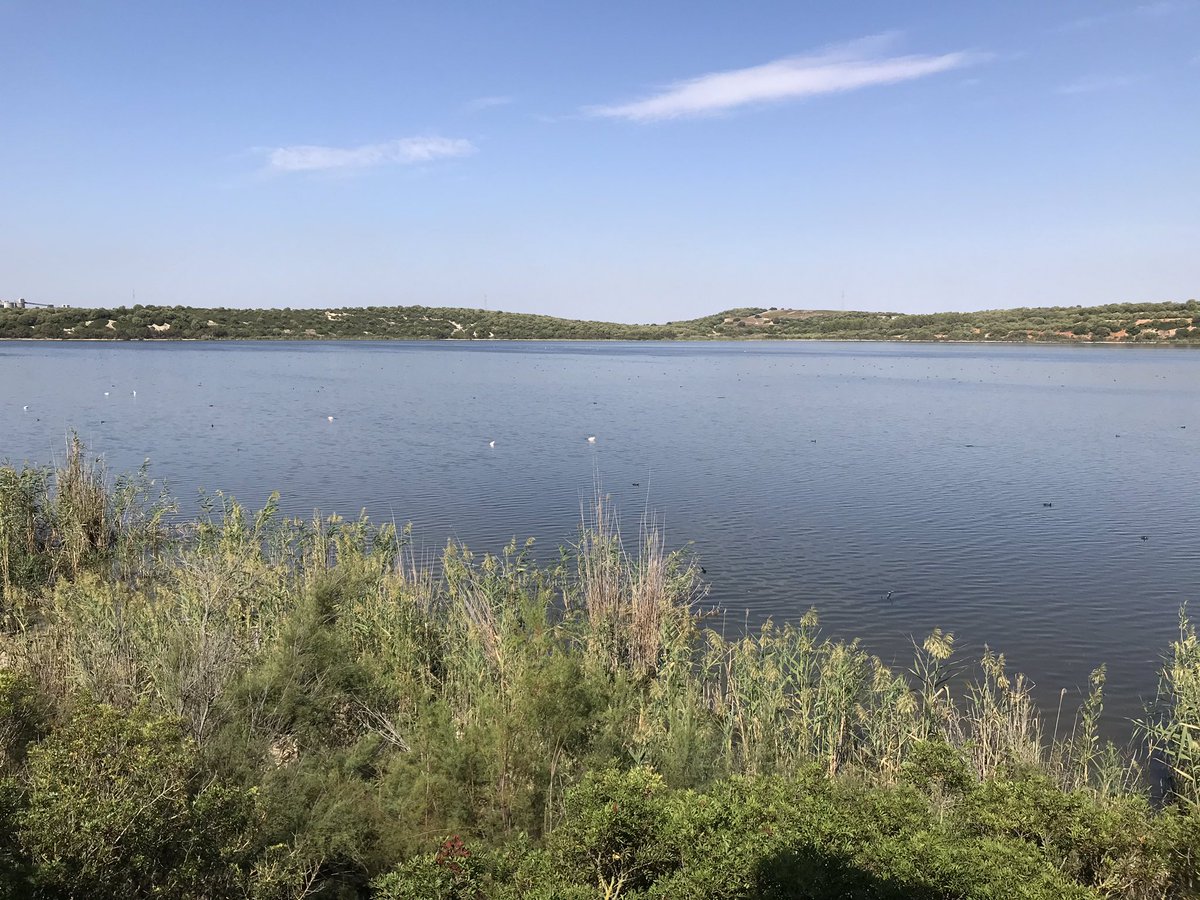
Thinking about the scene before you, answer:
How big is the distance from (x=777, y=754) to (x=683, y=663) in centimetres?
159

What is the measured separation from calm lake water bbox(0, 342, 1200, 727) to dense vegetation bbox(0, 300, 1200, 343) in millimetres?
61056

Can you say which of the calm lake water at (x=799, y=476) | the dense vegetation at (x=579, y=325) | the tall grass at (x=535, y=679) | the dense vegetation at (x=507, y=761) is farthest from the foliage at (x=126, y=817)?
the dense vegetation at (x=579, y=325)

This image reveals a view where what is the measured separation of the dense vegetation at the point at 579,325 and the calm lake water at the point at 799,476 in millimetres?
61056

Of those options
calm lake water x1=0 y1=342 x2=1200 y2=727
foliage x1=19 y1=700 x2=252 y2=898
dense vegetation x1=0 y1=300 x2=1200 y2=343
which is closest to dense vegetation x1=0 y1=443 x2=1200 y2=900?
foliage x1=19 y1=700 x2=252 y2=898

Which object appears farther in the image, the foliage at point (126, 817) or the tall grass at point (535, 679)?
the tall grass at point (535, 679)

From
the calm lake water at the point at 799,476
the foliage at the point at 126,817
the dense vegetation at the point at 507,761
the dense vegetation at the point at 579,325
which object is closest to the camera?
the foliage at the point at 126,817

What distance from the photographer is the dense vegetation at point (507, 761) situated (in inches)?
171

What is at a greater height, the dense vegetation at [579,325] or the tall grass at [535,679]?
the dense vegetation at [579,325]

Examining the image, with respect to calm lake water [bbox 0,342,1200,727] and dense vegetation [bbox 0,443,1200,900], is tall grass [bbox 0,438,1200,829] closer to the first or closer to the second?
dense vegetation [bbox 0,443,1200,900]

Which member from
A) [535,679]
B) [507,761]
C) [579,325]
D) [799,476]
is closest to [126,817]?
[507,761]

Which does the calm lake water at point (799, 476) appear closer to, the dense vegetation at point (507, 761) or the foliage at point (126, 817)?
the dense vegetation at point (507, 761)

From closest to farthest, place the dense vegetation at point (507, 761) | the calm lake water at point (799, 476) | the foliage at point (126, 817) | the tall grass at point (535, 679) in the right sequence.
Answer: the foliage at point (126, 817)
the dense vegetation at point (507, 761)
the tall grass at point (535, 679)
the calm lake water at point (799, 476)

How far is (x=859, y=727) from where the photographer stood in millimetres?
8562

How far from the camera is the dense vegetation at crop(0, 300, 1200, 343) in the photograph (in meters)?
102
